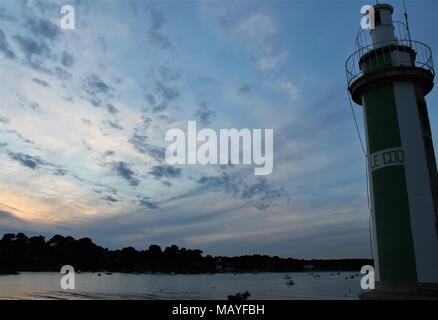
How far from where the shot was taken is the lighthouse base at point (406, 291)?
14.9 metres

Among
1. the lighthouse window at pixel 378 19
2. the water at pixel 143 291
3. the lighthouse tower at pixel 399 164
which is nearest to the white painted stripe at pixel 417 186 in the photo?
the lighthouse tower at pixel 399 164

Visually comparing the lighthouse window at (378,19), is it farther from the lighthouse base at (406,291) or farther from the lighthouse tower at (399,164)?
the lighthouse base at (406,291)

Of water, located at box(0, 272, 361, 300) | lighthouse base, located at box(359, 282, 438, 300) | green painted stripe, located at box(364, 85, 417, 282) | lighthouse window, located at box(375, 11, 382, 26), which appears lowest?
water, located at box(0, 272, 361, 300)

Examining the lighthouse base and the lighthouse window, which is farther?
the lighthouse window

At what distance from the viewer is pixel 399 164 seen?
54.9ft

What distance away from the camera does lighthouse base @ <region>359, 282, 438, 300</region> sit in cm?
1486

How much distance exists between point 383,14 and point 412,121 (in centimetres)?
652

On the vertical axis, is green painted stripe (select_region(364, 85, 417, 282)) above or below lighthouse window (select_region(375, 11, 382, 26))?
below

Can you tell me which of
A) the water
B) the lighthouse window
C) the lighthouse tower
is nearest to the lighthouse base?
the lighthouse tower

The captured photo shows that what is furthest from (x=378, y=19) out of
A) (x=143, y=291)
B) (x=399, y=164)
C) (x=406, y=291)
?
(x=143, y=291)

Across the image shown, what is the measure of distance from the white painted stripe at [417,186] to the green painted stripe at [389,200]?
22 centimetres

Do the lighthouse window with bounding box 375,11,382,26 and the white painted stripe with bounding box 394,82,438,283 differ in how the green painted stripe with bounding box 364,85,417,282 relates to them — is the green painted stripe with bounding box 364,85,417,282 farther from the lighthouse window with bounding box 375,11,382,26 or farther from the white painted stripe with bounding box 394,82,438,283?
the lighthouse window with bounding box 375,11,382,26

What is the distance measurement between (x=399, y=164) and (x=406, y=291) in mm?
5608
